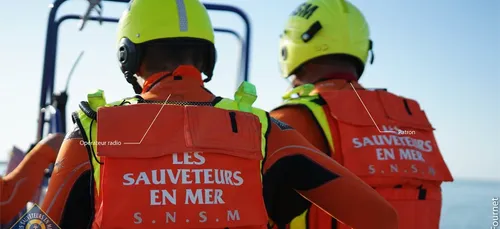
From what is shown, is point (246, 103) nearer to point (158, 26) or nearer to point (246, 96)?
point (246, 96)

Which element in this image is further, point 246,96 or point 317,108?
point 317,108

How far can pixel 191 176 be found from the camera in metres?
2.21

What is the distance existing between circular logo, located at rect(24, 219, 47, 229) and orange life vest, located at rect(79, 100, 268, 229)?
0.31 m

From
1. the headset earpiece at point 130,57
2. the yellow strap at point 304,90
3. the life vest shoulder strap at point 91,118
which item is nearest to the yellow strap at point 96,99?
the life vest shoulder strap at point 91,118

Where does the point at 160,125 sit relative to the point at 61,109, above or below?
below

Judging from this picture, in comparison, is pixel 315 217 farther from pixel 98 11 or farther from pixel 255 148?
pixel 98 11

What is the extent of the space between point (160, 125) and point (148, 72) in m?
0.45

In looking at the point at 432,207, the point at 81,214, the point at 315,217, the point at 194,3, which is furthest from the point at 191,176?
the point at 432,207

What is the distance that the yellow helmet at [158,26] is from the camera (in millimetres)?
2723

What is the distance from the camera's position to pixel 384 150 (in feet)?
11.9

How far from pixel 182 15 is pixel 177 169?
0.86 metres

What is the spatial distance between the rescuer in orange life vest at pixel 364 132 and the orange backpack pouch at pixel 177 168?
1.26 meters

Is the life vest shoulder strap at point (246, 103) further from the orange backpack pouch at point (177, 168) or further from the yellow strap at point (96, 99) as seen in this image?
A: the yellow strap at point (96, 99)

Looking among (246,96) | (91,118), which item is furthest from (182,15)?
(91,118)
